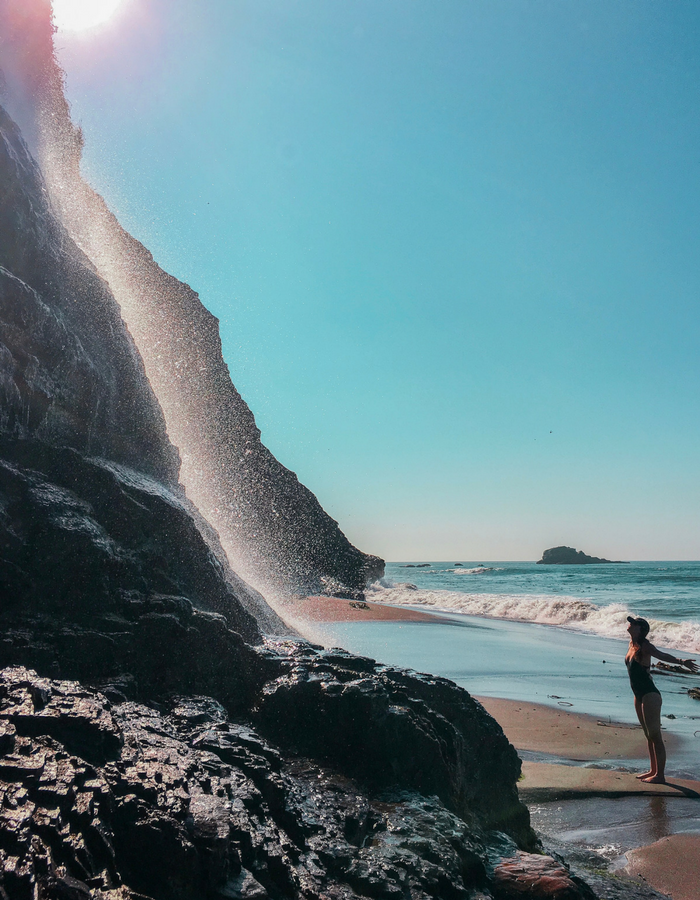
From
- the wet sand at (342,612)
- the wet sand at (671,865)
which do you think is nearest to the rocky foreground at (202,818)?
the wet sand at (671,865)

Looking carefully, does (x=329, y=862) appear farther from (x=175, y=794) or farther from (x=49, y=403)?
(x=49, y=403)

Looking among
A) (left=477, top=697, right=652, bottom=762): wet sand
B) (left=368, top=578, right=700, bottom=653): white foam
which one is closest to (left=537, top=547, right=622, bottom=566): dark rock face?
(left=368, top=578, right=700, bottom=653): white foam

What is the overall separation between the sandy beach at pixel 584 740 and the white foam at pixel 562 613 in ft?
9.40

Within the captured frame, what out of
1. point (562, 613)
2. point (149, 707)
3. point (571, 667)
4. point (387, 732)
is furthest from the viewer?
Answer: point (562, 613)

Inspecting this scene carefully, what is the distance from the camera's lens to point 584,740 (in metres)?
6.99

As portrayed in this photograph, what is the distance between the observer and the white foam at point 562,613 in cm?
1764

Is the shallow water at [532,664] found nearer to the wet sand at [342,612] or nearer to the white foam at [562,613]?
the wet sand at [342,612]

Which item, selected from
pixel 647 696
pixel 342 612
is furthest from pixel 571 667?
pixel 342 612

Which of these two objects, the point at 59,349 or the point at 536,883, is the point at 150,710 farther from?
the point at 59,349

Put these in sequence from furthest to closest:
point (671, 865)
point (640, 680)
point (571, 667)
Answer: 1. point (571, 667)
2. point (640, 680)
3. point (671, 865)

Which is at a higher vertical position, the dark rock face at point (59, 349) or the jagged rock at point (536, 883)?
the dark rock face at point (59, 349)

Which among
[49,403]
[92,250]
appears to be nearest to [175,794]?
[49,403]

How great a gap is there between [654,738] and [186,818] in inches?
212

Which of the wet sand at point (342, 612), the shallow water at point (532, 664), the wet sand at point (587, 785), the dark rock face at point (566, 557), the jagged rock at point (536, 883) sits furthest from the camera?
the dark rock face at point (566, 557)
